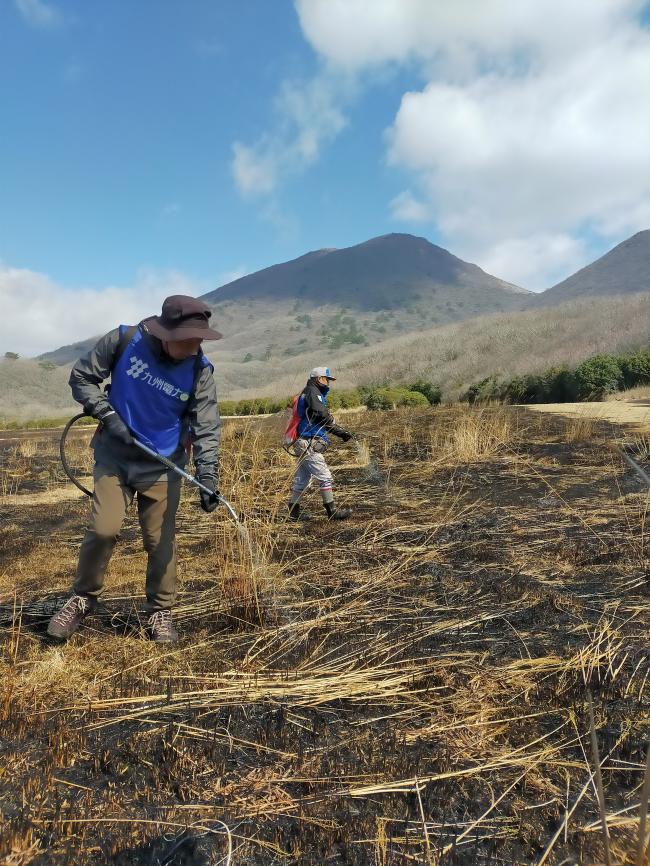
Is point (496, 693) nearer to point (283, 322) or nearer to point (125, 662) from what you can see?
point (125, 662)

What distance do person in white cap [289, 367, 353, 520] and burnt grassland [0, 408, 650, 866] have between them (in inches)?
56.8

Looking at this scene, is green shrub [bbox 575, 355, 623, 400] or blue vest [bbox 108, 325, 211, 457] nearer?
blue vest [bbox 108, 325, 211, 457]

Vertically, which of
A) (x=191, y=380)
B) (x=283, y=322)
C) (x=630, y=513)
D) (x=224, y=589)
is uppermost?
(x=283, y=322)

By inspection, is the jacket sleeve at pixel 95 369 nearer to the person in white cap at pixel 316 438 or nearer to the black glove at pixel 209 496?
the black glove at pixel 209 496

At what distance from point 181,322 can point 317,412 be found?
366 cm

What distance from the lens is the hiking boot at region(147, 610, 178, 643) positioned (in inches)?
127

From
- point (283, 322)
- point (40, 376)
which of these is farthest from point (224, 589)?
point (283, 322)

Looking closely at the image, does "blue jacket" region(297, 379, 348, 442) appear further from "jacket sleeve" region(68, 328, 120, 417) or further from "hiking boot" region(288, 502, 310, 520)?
"jacket sleeve" region(68, 328, 120, 417)

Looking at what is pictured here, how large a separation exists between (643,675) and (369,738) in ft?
4.09

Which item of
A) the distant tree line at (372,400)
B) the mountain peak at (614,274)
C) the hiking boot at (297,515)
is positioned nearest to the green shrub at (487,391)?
the distant tree line at (372,400)

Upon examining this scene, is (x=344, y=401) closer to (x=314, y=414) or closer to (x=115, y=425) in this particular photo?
(x=314, y=414)

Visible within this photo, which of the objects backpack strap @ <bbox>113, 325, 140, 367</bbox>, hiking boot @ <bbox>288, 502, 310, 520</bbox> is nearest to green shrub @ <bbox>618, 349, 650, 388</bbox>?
hiking boot @ <bbox>288, 502, 310, 520</bbox>

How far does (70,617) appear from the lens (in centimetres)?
319

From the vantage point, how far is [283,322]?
193m
